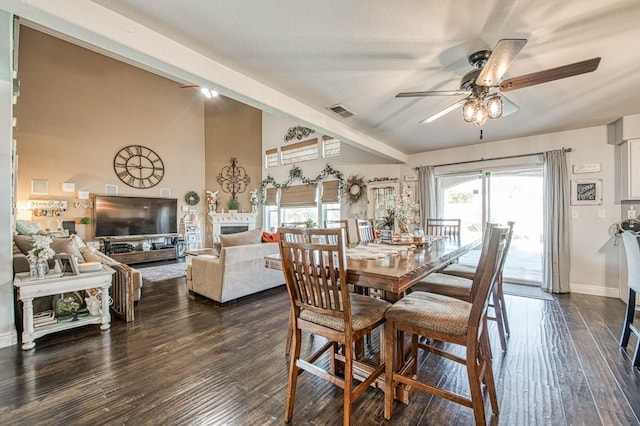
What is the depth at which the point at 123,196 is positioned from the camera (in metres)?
6.46

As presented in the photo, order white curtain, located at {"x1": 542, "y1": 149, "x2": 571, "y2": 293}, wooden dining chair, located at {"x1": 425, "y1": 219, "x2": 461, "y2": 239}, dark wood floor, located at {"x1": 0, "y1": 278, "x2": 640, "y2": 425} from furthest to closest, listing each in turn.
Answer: white curtain, located at {"x1": 542, "y1": 149, "x2": 571, "y2": 293}, wooden dining chair, located at {"x1": 425, "y1": 219, "x2": 461, "y2": 239}, dark wood floor, located at {"x1": 0, "y1": 278, "x2": 640, "y2": 425}

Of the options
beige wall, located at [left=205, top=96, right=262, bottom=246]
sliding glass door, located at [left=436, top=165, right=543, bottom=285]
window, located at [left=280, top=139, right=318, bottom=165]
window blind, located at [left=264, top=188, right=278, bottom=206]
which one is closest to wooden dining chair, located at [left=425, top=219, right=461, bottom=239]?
sliding glass door, located at [left=436, top=165, right=543, bottom=285]

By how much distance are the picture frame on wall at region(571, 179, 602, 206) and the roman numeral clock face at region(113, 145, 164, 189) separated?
8708mm

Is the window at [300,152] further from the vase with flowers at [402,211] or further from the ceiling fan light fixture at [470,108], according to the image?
the ceiling fan light fixture at [470,108]

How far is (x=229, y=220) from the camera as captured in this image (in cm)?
820

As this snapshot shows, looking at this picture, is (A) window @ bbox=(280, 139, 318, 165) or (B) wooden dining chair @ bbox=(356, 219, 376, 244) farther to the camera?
(A) window @ bbox=(280, 139, 318, 165)

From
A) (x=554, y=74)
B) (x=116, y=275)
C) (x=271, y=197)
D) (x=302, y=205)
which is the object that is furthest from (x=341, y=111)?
(x=271, y=197)

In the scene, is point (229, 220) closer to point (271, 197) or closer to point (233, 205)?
point (233, 205)

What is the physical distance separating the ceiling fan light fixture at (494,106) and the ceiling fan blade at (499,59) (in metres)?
0.13

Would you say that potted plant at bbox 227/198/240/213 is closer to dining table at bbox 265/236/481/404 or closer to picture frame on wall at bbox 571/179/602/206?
dining table at bbox 265/236/481/404

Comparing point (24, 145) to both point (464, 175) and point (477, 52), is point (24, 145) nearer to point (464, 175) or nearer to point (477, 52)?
point (477, 52)

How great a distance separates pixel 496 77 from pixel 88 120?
7.88m

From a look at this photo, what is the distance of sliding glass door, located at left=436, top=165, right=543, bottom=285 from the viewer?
4.50 m

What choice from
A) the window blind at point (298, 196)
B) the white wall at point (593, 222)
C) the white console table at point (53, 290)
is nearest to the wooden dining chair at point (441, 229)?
the white wall at point (593, 222)
